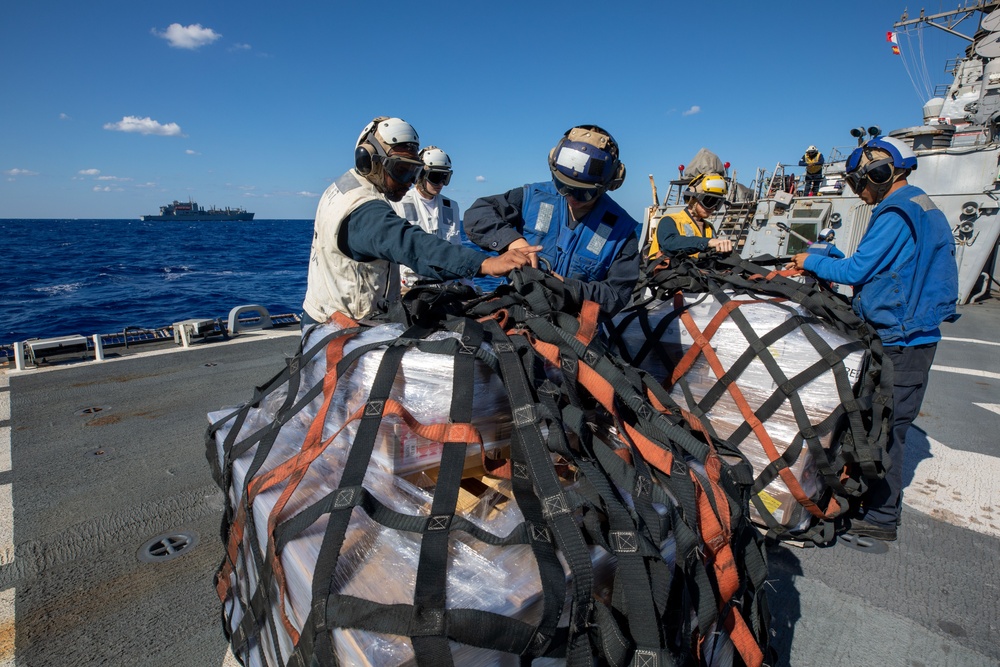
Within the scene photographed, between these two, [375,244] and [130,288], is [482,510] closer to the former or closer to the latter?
[375,244]

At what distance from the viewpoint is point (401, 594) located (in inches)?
55.4

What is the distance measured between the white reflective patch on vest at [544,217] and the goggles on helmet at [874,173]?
2.03 m

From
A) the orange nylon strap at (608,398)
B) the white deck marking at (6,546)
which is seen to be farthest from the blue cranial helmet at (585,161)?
the white deck marking at (6,546)

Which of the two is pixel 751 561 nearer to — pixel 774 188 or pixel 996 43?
pixel 774 188

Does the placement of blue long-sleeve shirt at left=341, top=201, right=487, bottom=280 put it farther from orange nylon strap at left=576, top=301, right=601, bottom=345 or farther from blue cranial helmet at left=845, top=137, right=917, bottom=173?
blue cranial helmet at left=845, top=137, right=917, bottom=173

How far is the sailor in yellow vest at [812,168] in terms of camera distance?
1609 centimetres

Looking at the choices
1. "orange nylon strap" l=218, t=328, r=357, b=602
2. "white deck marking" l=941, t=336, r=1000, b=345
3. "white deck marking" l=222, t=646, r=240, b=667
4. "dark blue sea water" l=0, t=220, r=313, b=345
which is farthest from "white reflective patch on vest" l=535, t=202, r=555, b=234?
"dark blue sea water" l=0, t=220, r=313, b=345

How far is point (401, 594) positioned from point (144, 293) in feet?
96.7

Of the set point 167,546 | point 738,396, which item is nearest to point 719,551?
point 738,396

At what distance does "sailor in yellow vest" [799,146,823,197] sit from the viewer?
1609 cm

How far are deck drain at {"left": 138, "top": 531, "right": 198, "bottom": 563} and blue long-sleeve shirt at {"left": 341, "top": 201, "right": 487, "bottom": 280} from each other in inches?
88.3

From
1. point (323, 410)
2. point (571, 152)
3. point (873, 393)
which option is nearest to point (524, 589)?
point (323, 410)

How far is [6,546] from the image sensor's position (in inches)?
123

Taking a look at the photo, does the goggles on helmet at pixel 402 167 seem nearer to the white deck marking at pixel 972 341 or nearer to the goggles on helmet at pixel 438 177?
the goggles on helmet at pixel 438 177
